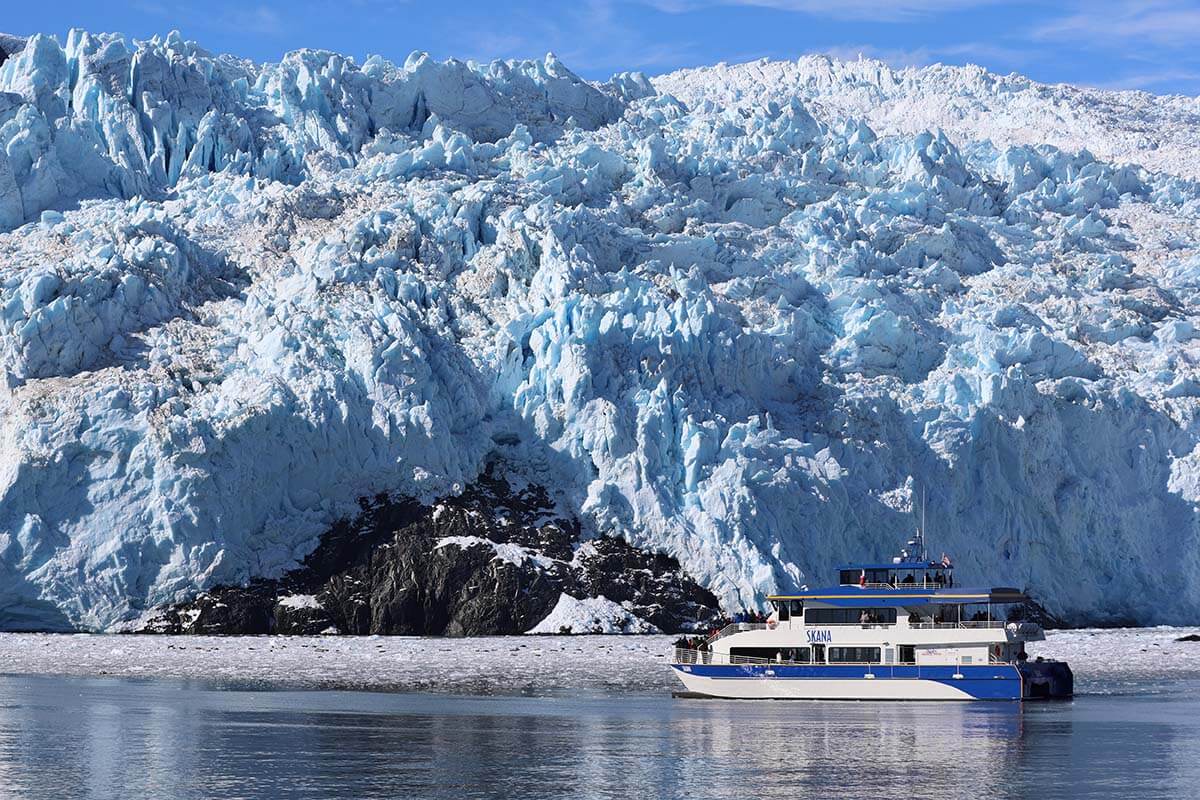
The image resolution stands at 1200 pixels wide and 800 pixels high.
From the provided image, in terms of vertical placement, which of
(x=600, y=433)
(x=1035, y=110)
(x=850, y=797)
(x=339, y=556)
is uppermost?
(x=1035, y=110)

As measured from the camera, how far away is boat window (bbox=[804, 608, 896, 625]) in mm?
39031

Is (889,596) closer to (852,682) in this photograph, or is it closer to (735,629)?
(852,682)

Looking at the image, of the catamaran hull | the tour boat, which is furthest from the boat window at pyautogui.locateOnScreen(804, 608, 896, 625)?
the catamaran hull

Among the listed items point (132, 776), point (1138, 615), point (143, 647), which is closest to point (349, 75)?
point (143, 647)

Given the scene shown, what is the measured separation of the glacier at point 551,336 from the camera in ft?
196

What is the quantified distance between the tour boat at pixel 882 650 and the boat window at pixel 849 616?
0.08 feet

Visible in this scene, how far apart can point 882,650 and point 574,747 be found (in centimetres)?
1343

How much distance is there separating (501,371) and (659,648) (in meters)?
15.1

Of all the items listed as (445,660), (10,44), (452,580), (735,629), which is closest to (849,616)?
(735,629)

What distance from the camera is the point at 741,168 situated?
7950cm

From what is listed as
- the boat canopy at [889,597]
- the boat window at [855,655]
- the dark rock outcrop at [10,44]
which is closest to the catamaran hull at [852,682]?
the boat window at [855,655]

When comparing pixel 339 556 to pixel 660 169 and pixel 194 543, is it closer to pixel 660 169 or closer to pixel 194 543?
pixel 194 543

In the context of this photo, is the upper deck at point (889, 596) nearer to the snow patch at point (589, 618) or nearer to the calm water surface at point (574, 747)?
the calm water surface at point (574, 747)

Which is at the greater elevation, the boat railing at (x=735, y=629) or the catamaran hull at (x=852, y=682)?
the boat railing at (x=735, y=629)
